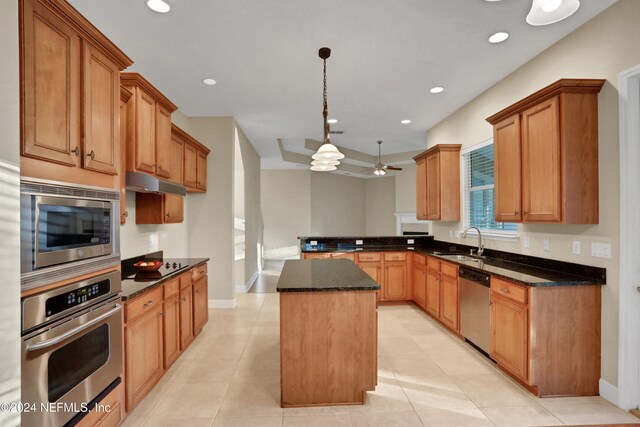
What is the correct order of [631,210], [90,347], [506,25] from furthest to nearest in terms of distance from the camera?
[506,25]
[631,210]
[90,347]

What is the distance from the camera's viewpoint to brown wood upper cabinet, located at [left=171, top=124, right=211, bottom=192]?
415cm

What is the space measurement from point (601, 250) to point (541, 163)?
80 cm

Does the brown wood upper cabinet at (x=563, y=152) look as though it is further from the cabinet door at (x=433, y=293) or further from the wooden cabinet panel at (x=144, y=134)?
the wooden cabinet panel at (x=144, y=134)

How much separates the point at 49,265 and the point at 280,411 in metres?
1.73

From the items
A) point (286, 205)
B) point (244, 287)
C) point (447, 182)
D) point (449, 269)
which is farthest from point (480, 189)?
point (286, 205)

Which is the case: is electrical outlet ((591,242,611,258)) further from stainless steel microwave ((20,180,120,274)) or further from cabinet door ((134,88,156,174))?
cabinet door ((134,88,156,174))

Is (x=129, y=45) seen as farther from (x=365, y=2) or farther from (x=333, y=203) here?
(x=333, y=203)

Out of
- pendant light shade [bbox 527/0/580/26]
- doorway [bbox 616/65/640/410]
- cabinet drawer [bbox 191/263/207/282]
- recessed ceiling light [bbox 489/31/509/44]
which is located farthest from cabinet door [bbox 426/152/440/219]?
pendant light shade [bbox 527/0/580/26]

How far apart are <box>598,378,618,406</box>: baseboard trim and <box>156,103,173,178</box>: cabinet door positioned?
4145 mm

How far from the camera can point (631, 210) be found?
2316mm

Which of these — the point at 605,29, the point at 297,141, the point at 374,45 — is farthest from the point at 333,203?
the point at 605,29

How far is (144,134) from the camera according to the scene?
2.93 meters

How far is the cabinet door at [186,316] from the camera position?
128 inches

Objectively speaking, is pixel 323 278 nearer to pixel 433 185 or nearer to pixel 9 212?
pixel 9 212
